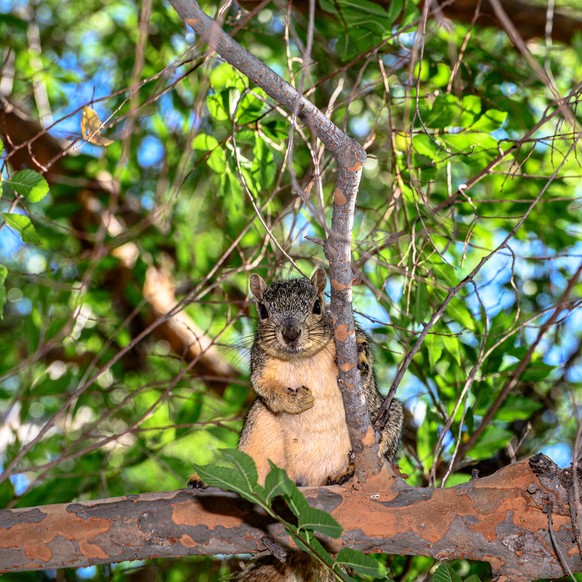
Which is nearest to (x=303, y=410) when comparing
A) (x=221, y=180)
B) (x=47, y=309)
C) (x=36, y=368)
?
(x=221, y=180)

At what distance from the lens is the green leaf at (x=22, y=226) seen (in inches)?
116

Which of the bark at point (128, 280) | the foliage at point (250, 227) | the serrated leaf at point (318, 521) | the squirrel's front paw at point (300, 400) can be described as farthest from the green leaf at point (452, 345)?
the bark at point (128, 280)

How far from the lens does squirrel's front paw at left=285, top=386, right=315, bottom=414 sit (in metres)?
3.05

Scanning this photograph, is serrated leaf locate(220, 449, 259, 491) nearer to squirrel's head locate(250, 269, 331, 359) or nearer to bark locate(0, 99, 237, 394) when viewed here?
squirrel's head locate(250, 269, 331, 359)

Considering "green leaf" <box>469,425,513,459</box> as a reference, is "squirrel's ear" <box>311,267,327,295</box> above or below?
above

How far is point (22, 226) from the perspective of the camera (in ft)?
9.75

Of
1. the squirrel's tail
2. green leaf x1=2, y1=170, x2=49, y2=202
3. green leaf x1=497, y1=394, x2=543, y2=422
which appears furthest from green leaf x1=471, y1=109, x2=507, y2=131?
the squirrel's tail

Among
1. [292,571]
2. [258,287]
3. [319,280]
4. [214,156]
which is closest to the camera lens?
[292,571]

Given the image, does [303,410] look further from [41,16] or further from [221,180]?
[41,16]

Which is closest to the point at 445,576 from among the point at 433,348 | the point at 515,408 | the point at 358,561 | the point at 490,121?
the point at 358,561

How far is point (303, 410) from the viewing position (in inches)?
121

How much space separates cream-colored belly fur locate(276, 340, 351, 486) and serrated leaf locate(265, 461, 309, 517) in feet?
3.73

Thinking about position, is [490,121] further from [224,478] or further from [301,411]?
[224,478]

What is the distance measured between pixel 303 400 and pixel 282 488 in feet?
3.73
